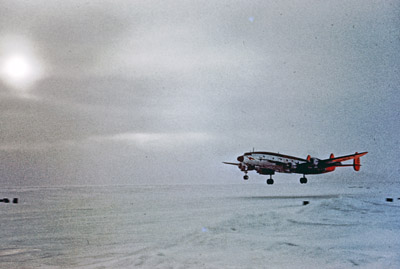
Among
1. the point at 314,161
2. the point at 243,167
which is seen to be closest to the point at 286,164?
the point at 314,161

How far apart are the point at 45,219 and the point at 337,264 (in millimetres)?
28340

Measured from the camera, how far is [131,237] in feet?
85.7

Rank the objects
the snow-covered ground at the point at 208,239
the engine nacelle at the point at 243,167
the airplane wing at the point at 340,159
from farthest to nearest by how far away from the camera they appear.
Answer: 1. the engine nacelle at the point at 243,167
2. the airplane wing at the point at 340,159
3. the snow-covered ground at the point at 208,239

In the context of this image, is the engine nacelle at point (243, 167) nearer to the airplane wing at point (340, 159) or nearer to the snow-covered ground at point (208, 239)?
the airplane wing at point (340, 159)

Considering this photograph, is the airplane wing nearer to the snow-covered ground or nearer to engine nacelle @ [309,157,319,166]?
engine nacelle @ [309,157,319,166]

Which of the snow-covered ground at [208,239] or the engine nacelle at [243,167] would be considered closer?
the snow-covered ground at [208,239]

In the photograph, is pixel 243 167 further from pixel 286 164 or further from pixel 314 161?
pixel 314 161

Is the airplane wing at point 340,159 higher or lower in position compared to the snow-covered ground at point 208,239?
higher

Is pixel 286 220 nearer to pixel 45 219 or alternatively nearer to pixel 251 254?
pixel 251 254

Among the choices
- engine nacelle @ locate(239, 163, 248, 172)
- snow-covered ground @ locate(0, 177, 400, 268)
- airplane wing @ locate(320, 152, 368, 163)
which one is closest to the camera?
snow-covered ground @ locate(0, 177, 400, 268)

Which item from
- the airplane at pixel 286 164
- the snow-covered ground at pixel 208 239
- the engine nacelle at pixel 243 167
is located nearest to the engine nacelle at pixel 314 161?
the airplane at pixel 286 164

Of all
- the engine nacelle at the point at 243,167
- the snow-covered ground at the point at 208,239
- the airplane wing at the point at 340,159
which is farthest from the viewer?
the engine nacelle at the point at 243,167

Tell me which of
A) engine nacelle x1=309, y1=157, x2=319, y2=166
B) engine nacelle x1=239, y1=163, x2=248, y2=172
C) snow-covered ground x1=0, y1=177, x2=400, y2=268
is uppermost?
engine nacelle x1=309, y1=157, x2=319, y2=166

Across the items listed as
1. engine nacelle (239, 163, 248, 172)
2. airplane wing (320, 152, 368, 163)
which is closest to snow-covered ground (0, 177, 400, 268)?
airplane wing (320, 152, 368, 163)
